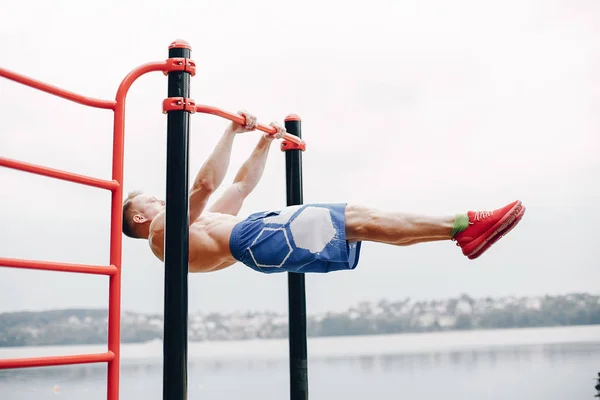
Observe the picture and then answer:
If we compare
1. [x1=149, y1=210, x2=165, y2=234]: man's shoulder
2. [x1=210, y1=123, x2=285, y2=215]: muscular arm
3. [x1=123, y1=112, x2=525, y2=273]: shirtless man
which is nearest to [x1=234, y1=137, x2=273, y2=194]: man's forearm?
[x1=210, y1=123, x2=285, y2=215]: muscular arm

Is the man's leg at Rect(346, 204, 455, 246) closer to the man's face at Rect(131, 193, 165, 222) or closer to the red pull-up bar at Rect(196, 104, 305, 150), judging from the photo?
the red pull-up bar at Rect(196, 104, 305, 150)

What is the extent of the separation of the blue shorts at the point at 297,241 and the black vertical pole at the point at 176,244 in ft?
1.21

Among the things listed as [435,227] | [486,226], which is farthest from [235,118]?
[486,226]

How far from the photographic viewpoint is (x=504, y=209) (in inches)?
84.1

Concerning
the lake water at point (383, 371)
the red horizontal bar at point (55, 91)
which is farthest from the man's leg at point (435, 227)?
the lake water at point (383, 371)

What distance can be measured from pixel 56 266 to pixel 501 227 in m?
1.26

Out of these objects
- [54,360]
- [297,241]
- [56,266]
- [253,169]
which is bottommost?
[54,360]

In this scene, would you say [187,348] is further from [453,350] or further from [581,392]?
[453,350]

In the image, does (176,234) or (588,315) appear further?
(588,315)

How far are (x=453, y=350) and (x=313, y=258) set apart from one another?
24.2 feet

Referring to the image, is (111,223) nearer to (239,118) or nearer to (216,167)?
(216,167)

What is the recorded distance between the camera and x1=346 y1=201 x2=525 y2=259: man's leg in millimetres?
2146

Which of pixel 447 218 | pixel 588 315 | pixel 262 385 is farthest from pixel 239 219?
pixel 588 315

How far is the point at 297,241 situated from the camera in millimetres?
2416
